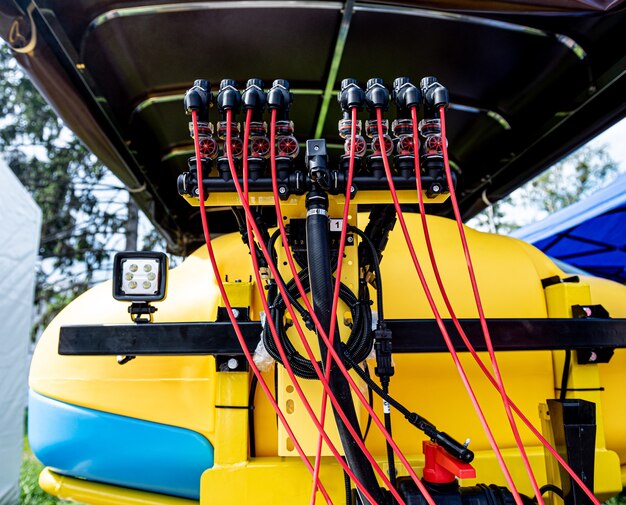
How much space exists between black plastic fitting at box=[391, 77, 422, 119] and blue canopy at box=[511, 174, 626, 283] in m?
3.31

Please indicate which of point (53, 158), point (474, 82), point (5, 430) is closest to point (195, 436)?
point (474, 82)

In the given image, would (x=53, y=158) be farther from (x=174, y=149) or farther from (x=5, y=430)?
(x=174, y=149)

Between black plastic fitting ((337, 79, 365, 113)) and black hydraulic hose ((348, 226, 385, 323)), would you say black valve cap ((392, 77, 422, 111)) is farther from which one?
black hydraulic hose ((348, 226, 385, 323))

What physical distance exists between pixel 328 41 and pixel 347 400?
146cm

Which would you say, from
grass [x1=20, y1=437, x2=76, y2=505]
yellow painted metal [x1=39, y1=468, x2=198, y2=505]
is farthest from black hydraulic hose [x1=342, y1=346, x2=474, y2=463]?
grass [x1=20, y1=437, x2=76, y2=505]

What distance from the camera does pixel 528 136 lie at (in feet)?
7.97

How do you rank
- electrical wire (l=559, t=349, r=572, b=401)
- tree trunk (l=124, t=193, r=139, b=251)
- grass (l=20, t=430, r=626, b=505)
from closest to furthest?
1. electrical wire (l=559, t=349, r=572, b=401)
2. grass (l=20, t=430, r=626, b=505)
3. tree trunk (l=124, t=193, r=139, b=251)

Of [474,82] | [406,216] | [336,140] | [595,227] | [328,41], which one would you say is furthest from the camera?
[595,227]

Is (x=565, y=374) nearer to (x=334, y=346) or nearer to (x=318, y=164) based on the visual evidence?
(x=334, y=346)

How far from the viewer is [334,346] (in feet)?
3.60

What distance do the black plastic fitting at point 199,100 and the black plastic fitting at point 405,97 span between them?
0.48 meters

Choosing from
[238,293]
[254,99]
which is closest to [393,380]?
[238,293]

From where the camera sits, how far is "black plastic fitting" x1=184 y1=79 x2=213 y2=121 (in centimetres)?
111

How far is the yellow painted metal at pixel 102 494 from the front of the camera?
1.49 meters
